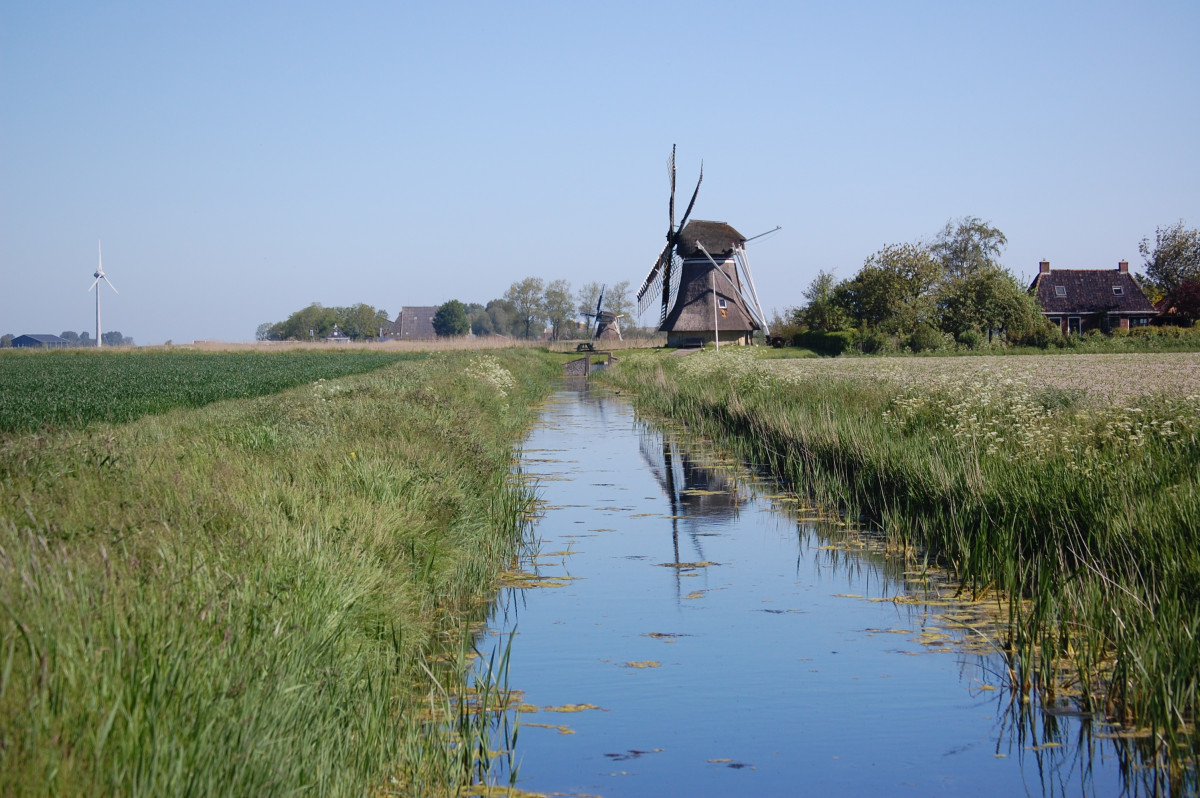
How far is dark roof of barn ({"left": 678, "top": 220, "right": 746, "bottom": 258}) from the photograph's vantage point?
48.6 metres

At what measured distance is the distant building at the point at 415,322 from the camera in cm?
11288

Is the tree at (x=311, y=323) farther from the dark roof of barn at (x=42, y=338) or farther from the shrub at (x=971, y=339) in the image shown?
the shrub at (x=971, y=339)

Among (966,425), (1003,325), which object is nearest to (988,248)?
(1003,325)

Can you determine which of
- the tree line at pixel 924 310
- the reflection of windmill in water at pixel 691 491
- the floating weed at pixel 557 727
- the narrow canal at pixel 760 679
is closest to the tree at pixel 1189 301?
the tree line at pixel 924 310

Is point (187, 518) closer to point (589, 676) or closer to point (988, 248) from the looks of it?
point (589, 676)

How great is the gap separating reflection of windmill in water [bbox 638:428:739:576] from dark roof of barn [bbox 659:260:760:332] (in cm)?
3349

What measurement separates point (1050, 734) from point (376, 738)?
9.97ft

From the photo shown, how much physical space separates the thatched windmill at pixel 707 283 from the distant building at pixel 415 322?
214ft

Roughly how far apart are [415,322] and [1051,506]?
110m

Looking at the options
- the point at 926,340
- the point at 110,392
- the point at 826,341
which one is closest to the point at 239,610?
the point at 110,392

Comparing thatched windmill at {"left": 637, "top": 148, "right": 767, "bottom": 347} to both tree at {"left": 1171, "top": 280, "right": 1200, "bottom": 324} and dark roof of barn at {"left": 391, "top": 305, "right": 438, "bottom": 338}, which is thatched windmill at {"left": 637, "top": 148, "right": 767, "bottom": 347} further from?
dark roof of barn at {"left": 391, "top": 305, "right": 438, "bottom": 338}

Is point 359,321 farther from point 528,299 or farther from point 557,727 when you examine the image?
→ point 557,727

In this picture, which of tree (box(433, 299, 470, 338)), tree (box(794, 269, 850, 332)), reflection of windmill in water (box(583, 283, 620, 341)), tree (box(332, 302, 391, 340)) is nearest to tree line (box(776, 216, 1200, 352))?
tree (box(794, 269, 850, 332))

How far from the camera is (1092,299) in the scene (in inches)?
2436
